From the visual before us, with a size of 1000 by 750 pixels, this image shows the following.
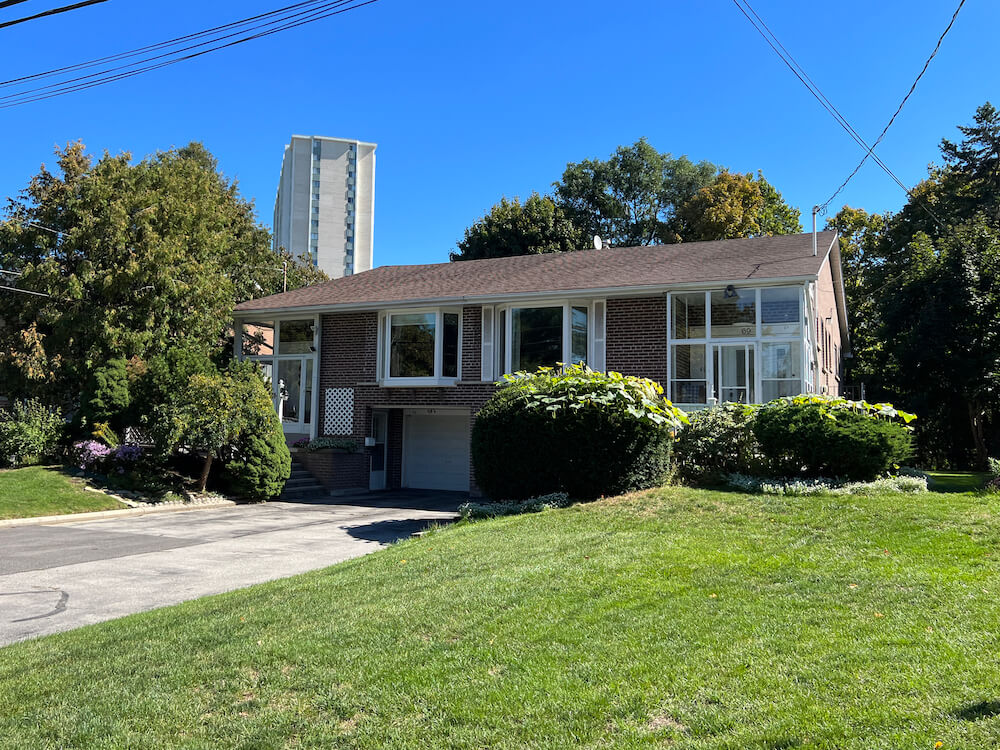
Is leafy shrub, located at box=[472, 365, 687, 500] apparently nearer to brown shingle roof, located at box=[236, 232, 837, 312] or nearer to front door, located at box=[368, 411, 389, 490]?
brown shingle roof, located at box=[236, 232, 837, 312]

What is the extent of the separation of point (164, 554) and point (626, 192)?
3617cm

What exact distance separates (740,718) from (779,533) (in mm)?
4783

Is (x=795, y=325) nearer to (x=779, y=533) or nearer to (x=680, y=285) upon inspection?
(x=680, y=285)

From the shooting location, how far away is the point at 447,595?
642 centimetres

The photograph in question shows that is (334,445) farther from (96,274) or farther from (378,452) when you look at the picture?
(96,274)

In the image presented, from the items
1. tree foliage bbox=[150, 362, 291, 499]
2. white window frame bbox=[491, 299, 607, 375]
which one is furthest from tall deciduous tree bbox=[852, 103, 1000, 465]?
tree foliage bbox=[150, 362, 291, 499]

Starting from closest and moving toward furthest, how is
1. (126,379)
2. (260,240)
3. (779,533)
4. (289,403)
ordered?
(779,533), (126,379), (289,403), (260,240)

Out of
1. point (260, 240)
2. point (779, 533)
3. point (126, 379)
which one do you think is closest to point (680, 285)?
point (779, 533)

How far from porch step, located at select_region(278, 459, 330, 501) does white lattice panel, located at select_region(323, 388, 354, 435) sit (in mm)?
1428

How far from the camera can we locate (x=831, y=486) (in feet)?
36.3

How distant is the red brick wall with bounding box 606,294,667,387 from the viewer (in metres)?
17.8

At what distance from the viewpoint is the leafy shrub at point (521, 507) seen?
37.5ft

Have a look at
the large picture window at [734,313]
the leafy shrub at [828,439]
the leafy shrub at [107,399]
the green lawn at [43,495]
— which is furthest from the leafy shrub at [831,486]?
the leafy shrub at [107,399]

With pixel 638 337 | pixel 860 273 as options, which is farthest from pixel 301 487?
pixel 860 273
